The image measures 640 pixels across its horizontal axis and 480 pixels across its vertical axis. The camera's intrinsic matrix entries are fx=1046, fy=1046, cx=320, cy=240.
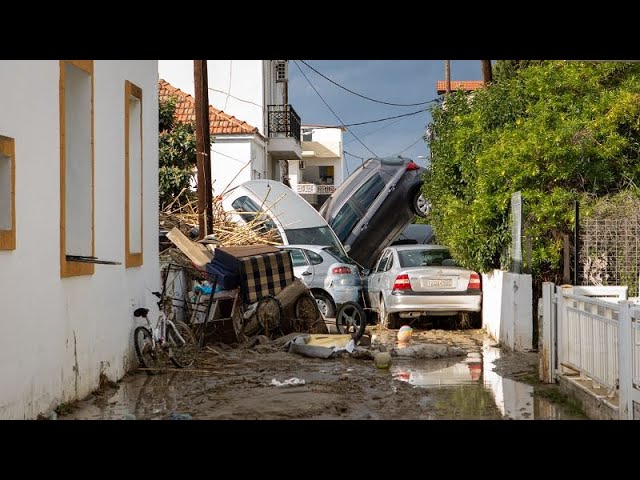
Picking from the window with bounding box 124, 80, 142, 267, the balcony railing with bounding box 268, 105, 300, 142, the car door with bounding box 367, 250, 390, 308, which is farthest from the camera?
the balcony railing with bounding box 268, 105, 300, 142

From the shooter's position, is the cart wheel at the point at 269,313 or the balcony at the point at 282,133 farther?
the balcony at the point at 282,133

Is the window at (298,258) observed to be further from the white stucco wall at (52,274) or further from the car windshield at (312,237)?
the white stucco wall at (52,274)

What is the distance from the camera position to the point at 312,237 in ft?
80.3

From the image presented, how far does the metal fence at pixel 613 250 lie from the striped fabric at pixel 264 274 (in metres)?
4.97

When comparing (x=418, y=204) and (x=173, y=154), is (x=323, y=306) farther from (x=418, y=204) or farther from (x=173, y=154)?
(x=173, y=154)

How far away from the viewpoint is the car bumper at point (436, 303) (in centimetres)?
1844

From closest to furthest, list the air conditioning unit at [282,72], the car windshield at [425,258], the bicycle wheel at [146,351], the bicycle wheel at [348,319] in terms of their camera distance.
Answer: the bicycle wheel at [146,351], the bicycle wheel at [348,319], the car windshield at [425,258], the air conditioning unit at [282,72]

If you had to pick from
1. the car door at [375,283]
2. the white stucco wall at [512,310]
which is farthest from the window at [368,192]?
the white stucco wall at [512,310]

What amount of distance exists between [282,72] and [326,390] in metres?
31.7

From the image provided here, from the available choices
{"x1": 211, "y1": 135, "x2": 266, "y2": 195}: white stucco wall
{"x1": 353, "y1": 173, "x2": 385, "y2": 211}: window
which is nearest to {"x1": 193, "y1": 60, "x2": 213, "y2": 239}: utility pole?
{"x1": 353, "y1": 173, "x2": 385, "y2": 211}: window

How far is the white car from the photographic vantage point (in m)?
24.5

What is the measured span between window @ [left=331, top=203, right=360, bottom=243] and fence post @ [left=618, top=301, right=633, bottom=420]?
1706 cm

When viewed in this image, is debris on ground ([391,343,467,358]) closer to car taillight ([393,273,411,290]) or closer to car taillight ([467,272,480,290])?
car taillight ([393,273,411,290])
